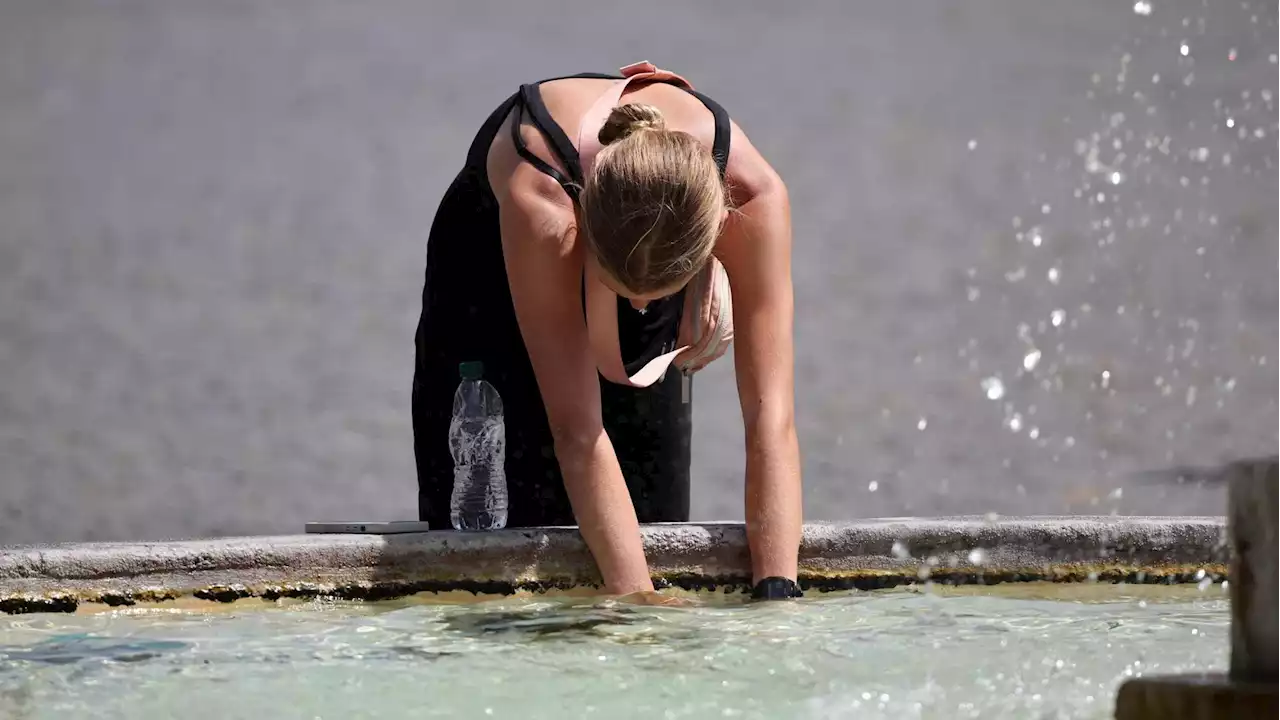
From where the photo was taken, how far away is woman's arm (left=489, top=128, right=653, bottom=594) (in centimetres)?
185

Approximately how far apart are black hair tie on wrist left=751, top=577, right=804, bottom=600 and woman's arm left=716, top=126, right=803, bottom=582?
14 mm

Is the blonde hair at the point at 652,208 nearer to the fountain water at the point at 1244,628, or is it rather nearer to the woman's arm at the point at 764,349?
the woman's arm at the point at 764,349

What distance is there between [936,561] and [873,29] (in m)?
4.89

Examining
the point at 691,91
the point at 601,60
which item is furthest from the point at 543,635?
the point at 601,60

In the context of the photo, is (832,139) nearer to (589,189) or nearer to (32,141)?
(32,141)

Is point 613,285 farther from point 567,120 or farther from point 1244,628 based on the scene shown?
point 1244,628

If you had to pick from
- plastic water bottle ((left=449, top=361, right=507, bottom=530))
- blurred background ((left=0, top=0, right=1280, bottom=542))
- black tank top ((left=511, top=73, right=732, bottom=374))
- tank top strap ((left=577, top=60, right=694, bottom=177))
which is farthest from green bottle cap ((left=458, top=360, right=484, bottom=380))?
blurred background ((left=0, top=0, right=1280, bottom=542))

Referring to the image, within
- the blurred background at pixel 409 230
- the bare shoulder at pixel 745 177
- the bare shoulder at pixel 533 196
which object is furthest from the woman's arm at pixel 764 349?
the blurred background at pixel 409 230

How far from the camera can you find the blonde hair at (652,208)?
1755 millimetres

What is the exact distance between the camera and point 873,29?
680 centimetres

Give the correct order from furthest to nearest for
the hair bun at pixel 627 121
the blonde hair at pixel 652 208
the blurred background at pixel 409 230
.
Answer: the blurred background at pixel 409 230, the hair bun at pixel 627 121, the blonde hair at pixel 652 208

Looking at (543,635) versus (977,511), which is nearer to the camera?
(543,635)

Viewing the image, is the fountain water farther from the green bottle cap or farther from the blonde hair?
the green bottle cap

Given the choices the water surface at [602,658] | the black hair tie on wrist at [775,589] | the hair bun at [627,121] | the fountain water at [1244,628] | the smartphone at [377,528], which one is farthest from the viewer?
the smartphone at [377,528]
